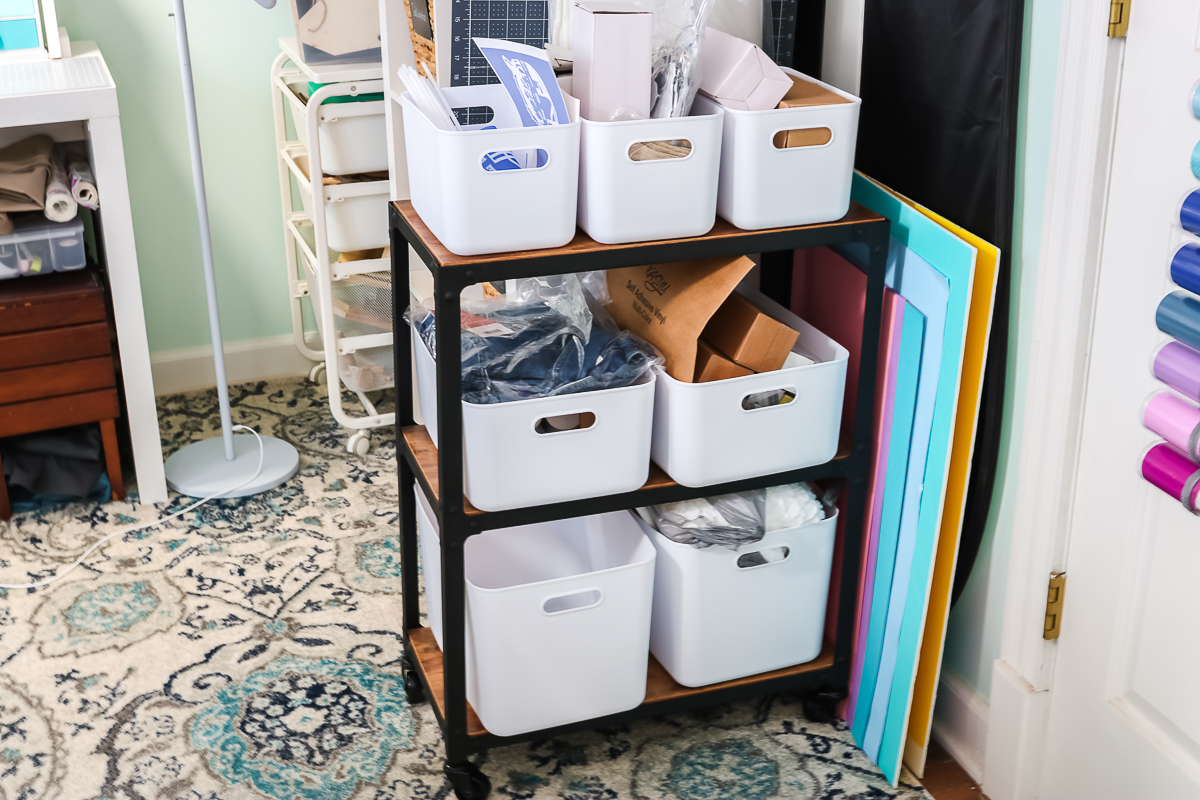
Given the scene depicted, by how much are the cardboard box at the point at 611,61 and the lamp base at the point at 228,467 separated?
54.0 inches

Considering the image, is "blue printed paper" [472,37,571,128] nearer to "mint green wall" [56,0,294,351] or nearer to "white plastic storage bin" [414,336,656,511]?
"white plastic storage bin" [414,336,656,511]

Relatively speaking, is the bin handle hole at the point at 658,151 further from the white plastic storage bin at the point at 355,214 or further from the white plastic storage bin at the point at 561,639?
the white plastic storage bin at the point at 355,214

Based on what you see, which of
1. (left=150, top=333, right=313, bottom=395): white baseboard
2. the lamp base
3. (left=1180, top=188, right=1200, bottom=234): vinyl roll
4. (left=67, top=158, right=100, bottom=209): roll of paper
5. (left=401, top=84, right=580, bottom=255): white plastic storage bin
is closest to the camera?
(left=1180, top=188, right=1200, bottom=234): vinyl roll

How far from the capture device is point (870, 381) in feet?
5.13

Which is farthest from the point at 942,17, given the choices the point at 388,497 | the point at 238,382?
the point at 238,382

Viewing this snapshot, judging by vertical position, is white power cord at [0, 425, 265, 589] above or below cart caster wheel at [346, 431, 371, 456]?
below

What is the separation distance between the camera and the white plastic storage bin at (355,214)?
237 cm

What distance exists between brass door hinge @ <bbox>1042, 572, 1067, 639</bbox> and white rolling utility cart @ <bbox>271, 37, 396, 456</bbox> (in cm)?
151

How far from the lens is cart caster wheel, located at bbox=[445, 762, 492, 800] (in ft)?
5.26

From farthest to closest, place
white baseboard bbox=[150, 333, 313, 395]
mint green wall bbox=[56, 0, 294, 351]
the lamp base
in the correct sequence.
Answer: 1. white baseboard bbox=[150, 333, 313, 395]
2. mint green wall bbox=[56, 0, 294, 351]
3. the lamp base

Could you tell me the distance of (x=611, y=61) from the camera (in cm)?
134

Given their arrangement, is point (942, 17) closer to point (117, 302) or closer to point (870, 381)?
point (870, 381)

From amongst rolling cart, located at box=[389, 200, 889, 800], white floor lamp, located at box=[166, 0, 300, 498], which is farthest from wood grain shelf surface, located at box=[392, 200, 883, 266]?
white floor lamp, located at box=[166, 0, 300, 498]

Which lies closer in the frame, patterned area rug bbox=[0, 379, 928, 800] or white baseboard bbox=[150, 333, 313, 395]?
patterned area rug bbox=[0, 379, 928, 800]
